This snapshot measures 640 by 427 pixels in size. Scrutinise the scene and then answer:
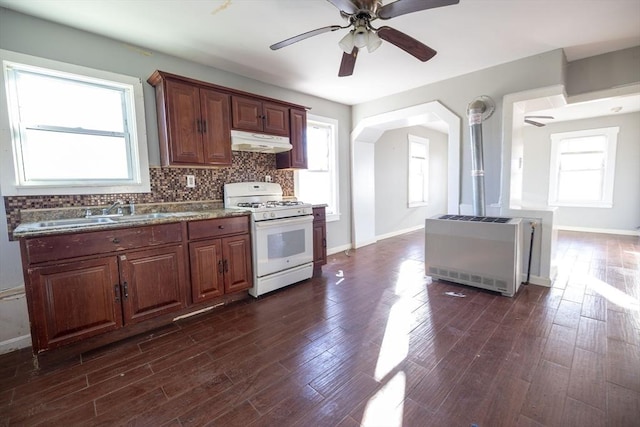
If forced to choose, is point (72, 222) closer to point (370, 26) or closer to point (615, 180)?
point (370, 26)

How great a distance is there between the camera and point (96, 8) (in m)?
2.08

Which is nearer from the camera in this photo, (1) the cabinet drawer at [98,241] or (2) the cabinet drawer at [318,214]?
(1) the cabinet drawer at [98,241]

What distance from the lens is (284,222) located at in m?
3.10

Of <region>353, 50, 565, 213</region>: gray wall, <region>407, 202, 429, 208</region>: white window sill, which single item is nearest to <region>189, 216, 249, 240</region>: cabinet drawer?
<region>353, 50, 565, 213</region>: gray wall

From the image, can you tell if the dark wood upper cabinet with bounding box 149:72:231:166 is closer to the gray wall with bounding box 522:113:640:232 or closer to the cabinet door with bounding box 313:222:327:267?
the cabinet door with bounding box 313:222:327:267

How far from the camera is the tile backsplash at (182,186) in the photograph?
219 centimetres

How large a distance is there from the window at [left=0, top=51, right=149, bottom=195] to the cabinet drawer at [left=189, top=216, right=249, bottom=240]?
769 millimetres

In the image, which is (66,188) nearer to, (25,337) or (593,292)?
(25,337)

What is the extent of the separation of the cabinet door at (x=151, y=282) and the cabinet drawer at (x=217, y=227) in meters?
0.19

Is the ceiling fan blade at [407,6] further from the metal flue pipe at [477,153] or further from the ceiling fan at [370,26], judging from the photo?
the metal flue pipe at [477,153]

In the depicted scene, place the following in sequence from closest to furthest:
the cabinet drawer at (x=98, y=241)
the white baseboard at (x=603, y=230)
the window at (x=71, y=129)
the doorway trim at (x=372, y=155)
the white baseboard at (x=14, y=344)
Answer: the cabinet drawer at (x=98, y=241)
the white baseboard at (x=14, y=344)
the window at (x=71, y=129)
the doorway trim at (x=372, y=155)
the white baseboard at (x=603, y=230)

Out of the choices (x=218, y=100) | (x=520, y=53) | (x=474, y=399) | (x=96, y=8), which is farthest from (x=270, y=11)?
(x=474, y=399)

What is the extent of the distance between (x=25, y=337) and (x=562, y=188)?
9.04m

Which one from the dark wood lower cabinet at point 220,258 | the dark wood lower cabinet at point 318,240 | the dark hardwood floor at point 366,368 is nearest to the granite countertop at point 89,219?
the dark wood lower cabinet at point 220,258
